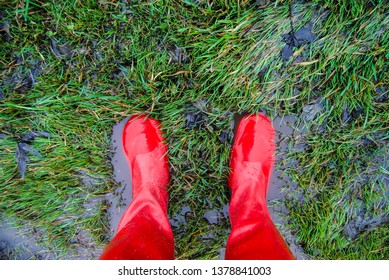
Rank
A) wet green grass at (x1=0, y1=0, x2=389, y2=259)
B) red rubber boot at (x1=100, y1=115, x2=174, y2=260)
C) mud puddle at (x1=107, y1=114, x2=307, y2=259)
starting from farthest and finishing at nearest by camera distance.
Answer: mud puddle at (x1=107, y1=114, x2=307, y2=259) → wet green grass at (x1=0, y1=0, x2=389, y2=259) → red rubber boot at (x1=100, y1=115, x2=174, y2=260)

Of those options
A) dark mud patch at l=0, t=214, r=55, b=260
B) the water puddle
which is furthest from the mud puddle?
dark mud patch at l=0, t=214, r=55, b=260

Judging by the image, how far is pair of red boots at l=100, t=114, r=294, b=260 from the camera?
4.58 ft

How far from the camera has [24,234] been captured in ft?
5.75

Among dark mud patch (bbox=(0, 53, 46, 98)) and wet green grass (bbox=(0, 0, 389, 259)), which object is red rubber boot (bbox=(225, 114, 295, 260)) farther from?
dark mud patch (bbox=(0, 53, 46, 98))

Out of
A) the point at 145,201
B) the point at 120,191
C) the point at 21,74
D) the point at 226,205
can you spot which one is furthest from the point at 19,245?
the point at 226,205

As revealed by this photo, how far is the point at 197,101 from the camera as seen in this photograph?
1.62 meters

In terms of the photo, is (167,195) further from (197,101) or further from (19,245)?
(19,245)

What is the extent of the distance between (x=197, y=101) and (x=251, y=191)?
22.2 inches

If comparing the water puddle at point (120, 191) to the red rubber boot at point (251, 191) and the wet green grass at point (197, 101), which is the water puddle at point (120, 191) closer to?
the wet green grass at point (197, 101)

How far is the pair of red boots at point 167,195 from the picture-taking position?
139 cm

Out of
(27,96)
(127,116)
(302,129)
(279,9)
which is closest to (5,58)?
(27,96)

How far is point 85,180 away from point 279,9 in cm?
139

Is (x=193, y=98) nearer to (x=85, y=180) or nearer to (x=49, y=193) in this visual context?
(x=85, y=180)

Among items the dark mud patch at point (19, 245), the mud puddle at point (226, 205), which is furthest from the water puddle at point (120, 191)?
the dark mud patch at point (19, 245)
